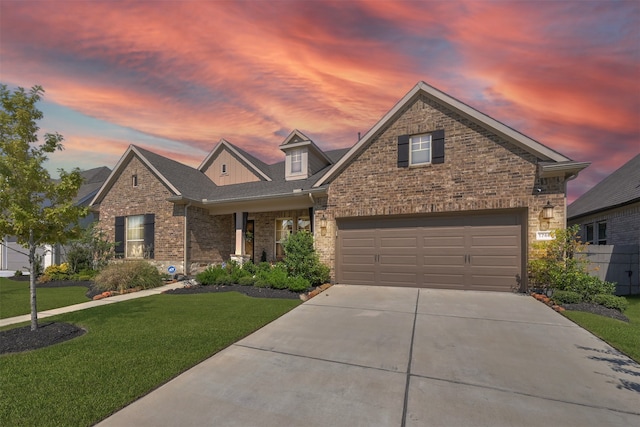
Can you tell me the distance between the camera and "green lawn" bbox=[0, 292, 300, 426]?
3018 mm

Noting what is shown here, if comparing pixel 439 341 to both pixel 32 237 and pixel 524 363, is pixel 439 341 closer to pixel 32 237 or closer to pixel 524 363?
pixel 524 363

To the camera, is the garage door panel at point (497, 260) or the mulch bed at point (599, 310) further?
the garage door panel at point (497, 260)

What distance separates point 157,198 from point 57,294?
5494 millimetres

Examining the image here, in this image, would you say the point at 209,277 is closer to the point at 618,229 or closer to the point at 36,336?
the point at 36,336

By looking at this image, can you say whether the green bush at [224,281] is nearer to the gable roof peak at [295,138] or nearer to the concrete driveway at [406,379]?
the concrete driveway at [406,379]

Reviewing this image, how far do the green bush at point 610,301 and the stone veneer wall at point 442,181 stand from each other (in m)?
1.87

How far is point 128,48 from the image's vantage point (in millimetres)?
7828

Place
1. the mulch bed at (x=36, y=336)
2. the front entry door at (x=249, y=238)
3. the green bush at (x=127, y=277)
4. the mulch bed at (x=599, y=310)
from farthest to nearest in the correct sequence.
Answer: the front entry door at (x=249, y=238), the green bush at (x=127, y=277), the mulch bed at (x=599, y=310), the mulch bed at (x=36, y=336)

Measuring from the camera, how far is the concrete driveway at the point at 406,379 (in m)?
2.89

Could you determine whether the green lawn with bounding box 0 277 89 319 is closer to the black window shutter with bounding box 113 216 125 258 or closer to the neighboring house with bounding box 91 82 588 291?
the black window shutter with bounding box 113 216 125 258

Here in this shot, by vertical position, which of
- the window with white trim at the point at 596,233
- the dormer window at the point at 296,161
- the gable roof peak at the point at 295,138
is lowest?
the window with white trim at the point at 596,233

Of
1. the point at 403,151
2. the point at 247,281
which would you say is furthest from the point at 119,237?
the point at 403,151

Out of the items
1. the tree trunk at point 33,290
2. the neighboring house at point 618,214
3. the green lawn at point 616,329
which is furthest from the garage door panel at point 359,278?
the neighboring house at point 618,214

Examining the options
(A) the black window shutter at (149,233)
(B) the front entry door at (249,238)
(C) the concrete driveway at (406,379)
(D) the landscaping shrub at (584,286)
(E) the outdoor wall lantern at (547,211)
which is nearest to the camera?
(C) the concrete driveway at (406,379)
